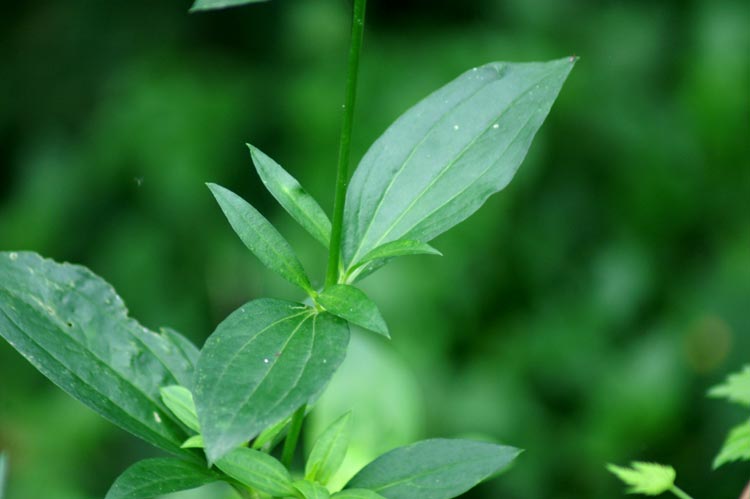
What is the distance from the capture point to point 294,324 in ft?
2.13

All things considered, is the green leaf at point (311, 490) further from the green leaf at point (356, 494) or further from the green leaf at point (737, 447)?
the green leaf at point (737, 447)

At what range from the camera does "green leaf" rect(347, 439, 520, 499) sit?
653mm

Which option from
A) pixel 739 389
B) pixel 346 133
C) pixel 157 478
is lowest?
pixel 157 478

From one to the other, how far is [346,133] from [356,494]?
0.24 m

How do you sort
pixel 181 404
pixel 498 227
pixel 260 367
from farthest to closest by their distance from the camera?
pixel 498 227 < pixel 181 404 < pixel 260 367

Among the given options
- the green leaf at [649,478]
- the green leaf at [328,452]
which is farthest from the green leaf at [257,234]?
the green leaf at [649,478]

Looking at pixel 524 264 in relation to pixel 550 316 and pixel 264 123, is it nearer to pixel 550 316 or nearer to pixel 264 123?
pixel 550 316

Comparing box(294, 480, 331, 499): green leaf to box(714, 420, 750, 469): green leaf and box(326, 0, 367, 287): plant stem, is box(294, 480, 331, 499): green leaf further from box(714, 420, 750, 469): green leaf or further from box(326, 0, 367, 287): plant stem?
box(714, 420, 750, 469): green leaf

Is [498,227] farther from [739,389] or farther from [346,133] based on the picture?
[346,133]

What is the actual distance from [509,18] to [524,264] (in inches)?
25.9

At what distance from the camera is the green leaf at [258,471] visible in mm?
649

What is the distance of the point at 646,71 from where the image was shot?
102 inches

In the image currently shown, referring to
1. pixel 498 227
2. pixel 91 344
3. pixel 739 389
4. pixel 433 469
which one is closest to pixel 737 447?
pixel 739 389

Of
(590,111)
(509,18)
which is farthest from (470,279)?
(509,18)
